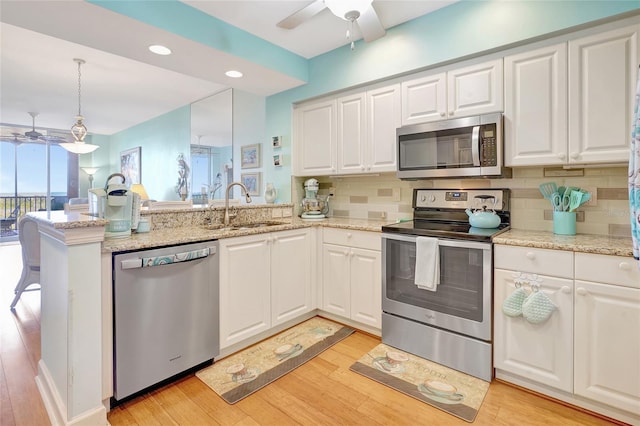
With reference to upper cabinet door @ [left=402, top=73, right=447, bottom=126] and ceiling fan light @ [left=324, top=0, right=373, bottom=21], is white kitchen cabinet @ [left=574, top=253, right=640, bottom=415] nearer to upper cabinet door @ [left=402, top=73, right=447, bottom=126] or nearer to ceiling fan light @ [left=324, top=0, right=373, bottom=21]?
upper cabinet door @ [left=402, top=73, right=447, bottom=126]

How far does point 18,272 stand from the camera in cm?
462

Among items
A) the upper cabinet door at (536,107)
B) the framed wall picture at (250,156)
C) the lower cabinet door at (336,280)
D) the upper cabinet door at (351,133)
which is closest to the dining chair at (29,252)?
the framed wall picture at (250,156)

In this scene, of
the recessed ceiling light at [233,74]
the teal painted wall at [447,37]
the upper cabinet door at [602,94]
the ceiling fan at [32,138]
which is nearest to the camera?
the upper cabinet door at [602,94]

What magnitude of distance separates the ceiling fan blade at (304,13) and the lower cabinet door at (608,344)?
2.16 meters

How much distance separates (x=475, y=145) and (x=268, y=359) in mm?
2076

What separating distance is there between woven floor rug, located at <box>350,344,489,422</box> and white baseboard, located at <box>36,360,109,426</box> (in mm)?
1432

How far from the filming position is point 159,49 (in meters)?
2.35

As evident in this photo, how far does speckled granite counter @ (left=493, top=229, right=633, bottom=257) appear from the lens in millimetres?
1587

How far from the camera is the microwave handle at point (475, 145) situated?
2.16 meters

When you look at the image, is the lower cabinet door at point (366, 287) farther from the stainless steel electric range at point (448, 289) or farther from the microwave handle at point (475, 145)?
the microwave handle at point (475, 145)

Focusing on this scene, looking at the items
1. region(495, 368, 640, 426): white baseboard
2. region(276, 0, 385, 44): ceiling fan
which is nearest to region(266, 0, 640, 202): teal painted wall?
region(276, 0, 385, 44): ceiling fan

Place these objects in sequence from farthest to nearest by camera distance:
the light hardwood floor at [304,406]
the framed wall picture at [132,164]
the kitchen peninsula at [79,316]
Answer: the framed wall picture at [132,164], the light hardwood floor at [304,406], the kitchen peninsula at [79,316]

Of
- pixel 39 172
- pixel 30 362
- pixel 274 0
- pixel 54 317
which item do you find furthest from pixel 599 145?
pixel 39 172

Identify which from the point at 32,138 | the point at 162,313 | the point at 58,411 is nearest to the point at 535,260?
the point at 162,313
